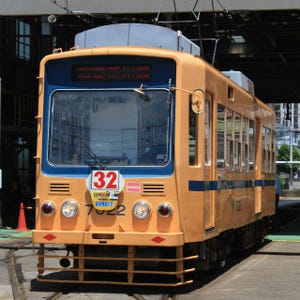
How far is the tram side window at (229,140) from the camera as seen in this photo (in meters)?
10.9

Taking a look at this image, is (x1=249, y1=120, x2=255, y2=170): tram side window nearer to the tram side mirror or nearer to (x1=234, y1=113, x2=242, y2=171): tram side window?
(x1=234, y1=113, x2=242, y2=171): tram side window

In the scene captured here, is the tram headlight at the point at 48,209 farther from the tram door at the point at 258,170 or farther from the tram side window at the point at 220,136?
the tram door at the point at 258,170

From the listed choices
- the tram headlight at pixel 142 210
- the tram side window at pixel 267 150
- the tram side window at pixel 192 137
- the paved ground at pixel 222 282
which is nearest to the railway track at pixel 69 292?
the paved ground at pixel 222 282

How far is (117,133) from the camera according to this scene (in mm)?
8969

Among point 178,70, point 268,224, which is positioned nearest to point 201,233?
point 178,70

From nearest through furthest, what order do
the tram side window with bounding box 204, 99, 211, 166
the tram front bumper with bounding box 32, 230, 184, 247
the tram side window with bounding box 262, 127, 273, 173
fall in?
the tram front bumper with bounding box 32, 230, 184, 247, the tram side window with bounding box 204, 99, 211, 166, the tram side window with bounding box 262, 127, 273, 173

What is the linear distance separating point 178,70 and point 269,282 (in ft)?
12.7

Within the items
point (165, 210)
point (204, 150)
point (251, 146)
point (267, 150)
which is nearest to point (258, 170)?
point (251, 146)

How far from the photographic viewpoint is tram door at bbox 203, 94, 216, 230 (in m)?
9.54

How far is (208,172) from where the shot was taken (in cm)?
971

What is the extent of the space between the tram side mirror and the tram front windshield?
408 mm

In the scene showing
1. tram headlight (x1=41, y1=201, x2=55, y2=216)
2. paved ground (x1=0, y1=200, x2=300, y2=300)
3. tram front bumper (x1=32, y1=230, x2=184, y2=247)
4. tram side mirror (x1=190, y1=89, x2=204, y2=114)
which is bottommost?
paved ground (x1=0, y1=200, x2=300, y2=300)

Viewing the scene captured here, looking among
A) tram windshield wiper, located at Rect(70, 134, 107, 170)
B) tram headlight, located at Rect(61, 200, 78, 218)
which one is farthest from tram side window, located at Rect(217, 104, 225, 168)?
tram headlight, located at Rect(61, 200, 78, 218)

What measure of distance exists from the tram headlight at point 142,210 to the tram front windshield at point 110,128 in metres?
0.56
